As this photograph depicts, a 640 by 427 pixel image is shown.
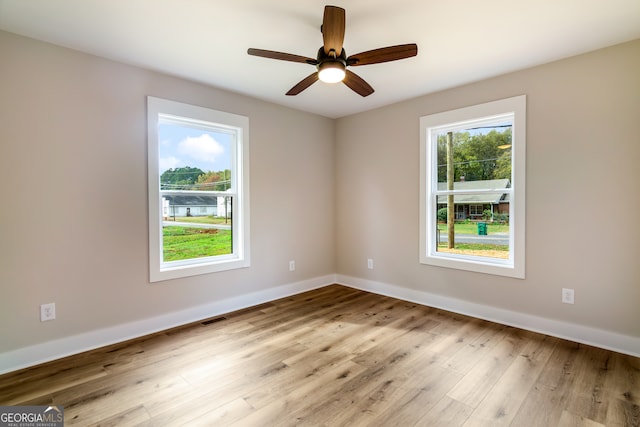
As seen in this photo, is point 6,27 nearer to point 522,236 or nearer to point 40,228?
point 40,228

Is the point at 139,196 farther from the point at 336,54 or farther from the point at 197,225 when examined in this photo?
the point at 336,54

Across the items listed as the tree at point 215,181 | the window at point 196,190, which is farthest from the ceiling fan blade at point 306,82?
the tree at point 215,181

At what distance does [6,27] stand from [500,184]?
14.0 ft

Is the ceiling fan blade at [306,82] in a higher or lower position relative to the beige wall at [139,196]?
higher

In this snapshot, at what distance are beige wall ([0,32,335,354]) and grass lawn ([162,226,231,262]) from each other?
10.0 inches

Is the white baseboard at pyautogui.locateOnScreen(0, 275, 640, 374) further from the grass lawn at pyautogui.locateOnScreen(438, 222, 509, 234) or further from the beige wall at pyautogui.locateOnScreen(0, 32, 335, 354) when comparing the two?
the grass lawn at pyautogui.locateOnScreen(438, 222, 509, 234)

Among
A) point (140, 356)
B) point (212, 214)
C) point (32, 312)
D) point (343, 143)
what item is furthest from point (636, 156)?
point (32, 312)

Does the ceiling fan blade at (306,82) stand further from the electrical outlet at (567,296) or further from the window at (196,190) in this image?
the electrical outlet at (567,296)

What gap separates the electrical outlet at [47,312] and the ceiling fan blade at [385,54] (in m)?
2.89

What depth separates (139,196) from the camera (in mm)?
2801

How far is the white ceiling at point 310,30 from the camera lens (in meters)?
1.96

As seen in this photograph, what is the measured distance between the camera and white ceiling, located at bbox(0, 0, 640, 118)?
1.96m

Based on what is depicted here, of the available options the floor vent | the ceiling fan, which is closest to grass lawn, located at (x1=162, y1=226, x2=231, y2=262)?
the floor vent

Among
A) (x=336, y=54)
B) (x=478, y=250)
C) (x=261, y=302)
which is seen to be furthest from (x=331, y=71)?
(x=261, y=302)
